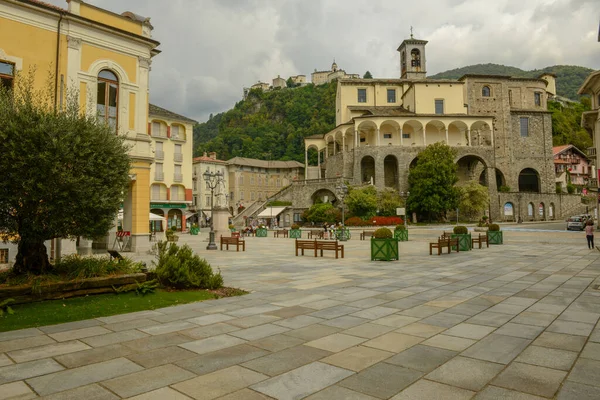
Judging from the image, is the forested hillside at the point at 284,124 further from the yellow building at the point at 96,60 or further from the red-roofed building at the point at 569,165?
the yellow building at the point at 96,60

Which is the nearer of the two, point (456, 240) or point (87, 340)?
point (87, 340)

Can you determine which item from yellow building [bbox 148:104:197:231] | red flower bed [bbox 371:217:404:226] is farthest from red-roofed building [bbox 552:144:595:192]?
yellow building [bbox 148:104:197:231]

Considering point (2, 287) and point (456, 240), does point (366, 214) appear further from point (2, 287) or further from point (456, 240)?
point (2, 287)

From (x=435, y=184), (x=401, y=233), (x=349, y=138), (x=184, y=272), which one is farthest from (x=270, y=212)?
(x=184, y=272)

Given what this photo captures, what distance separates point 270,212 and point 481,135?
32788 millimetres

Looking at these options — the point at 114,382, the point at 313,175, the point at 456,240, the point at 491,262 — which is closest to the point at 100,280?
the point at 114,382

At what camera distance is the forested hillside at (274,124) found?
91625 mm

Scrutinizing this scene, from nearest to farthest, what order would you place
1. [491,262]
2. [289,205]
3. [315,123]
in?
1. [491,262]
2. [289,205]
3. [315,123]

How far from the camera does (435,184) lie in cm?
4416

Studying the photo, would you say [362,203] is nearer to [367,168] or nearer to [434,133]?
[367,168]

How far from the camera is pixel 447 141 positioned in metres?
52.3

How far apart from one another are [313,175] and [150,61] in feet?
162

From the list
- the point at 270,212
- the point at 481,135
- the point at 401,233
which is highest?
the point at 481,135

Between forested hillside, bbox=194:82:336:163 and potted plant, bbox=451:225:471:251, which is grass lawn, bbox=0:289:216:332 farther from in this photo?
forested hillside, bbox=194:82:336:163
